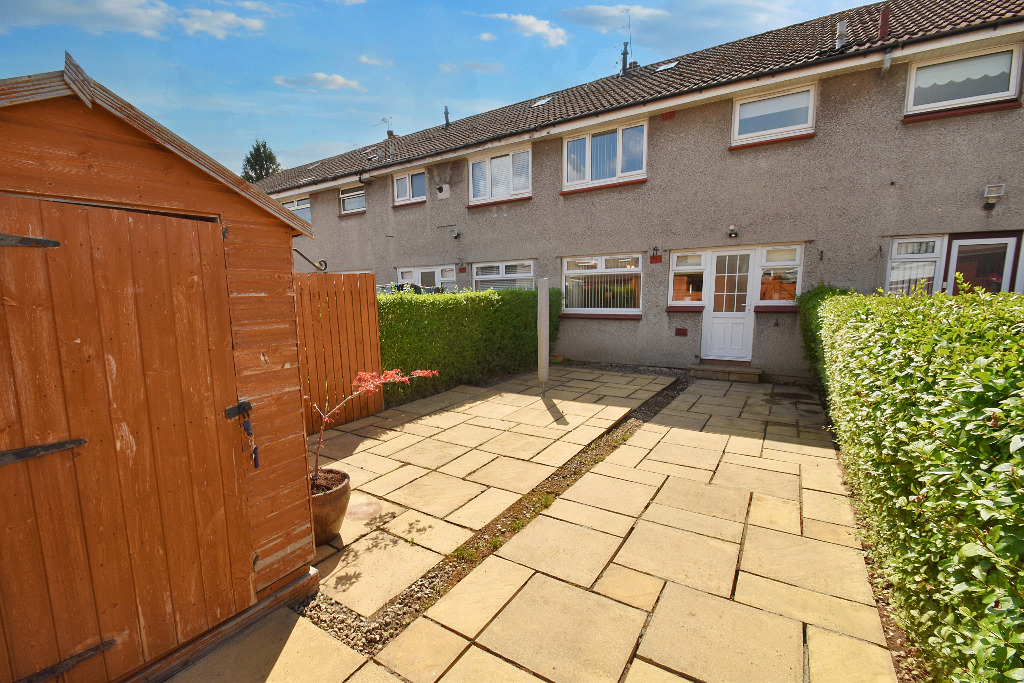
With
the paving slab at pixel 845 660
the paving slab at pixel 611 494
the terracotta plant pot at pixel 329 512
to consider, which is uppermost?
the terracotta plant pot at pixel 329 512

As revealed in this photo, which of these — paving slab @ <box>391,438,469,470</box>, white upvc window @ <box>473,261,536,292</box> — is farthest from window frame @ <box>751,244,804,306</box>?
paving slab @ <box>391,438,469,470</box>

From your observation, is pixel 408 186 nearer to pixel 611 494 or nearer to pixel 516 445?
pixel 516 445

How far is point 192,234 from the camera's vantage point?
188 cm

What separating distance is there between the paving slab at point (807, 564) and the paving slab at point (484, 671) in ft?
5.11

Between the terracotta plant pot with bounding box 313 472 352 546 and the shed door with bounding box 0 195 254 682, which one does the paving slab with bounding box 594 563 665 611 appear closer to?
the terracotta plant pot with bounding box 313 472 352 546

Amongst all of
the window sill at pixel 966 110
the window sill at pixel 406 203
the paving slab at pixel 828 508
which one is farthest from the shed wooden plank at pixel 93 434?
the window sill at pixel 406 203

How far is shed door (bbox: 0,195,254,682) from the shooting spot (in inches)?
58.2

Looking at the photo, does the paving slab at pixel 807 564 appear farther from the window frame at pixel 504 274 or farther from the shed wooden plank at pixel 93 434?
the window frame at pixel 504 274

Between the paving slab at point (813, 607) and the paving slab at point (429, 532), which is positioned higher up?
the paving slab at point (813, 607)

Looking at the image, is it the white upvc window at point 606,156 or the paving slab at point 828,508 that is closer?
the paving slab at point 828,508

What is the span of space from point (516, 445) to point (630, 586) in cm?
228

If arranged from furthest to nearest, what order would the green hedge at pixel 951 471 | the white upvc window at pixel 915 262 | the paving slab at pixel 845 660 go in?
the white upvc window at pixel 915 262, the paving slab at pixel 845 660, the green hedge at pixel 951 471

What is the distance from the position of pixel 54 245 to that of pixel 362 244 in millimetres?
12573

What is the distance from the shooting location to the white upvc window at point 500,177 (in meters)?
10.1
